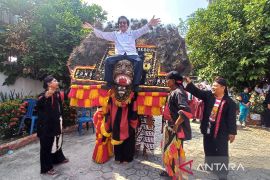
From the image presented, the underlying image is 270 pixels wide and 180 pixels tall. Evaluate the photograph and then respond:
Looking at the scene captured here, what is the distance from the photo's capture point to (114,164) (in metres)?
4.70

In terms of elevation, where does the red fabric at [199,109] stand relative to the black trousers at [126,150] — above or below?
above

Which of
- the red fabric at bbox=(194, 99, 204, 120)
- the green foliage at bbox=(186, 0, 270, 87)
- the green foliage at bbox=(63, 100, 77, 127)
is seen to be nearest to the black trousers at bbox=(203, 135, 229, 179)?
the red fabric at bbox=(194, 99, 204, 120)

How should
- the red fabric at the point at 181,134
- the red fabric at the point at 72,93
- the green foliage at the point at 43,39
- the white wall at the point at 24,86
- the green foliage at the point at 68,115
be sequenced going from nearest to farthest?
the red fabric at the point at 181,134 → the red fabric at the point at 72,93 → the green foliage at the point at 68,115 → the green foliage at the point at 43,39 → the white wall at the point at 24,86

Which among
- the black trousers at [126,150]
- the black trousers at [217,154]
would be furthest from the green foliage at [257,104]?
the black trousers at [126,150]

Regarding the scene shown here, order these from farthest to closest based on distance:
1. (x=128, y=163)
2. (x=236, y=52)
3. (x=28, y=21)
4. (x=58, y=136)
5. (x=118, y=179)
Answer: (x=236, y=52), (x=28, y=21), (x=128, y=163), (x=58, y=136), (x=118, y=179)

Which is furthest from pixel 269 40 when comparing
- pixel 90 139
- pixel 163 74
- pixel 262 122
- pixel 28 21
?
pixel 28 21

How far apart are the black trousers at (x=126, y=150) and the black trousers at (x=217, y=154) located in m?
1.34

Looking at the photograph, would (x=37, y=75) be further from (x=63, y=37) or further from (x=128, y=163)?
(x=128, y=163)

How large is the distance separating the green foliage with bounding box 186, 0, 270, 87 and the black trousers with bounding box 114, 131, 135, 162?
574cm

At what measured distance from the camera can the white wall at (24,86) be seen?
8.99 metres

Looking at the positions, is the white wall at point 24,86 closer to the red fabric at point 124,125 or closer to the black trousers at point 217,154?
the red fabric at point 124,125

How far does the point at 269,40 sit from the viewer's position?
29.1ft

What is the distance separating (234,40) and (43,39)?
21.9 ft

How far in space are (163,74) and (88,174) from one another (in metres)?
2.18
